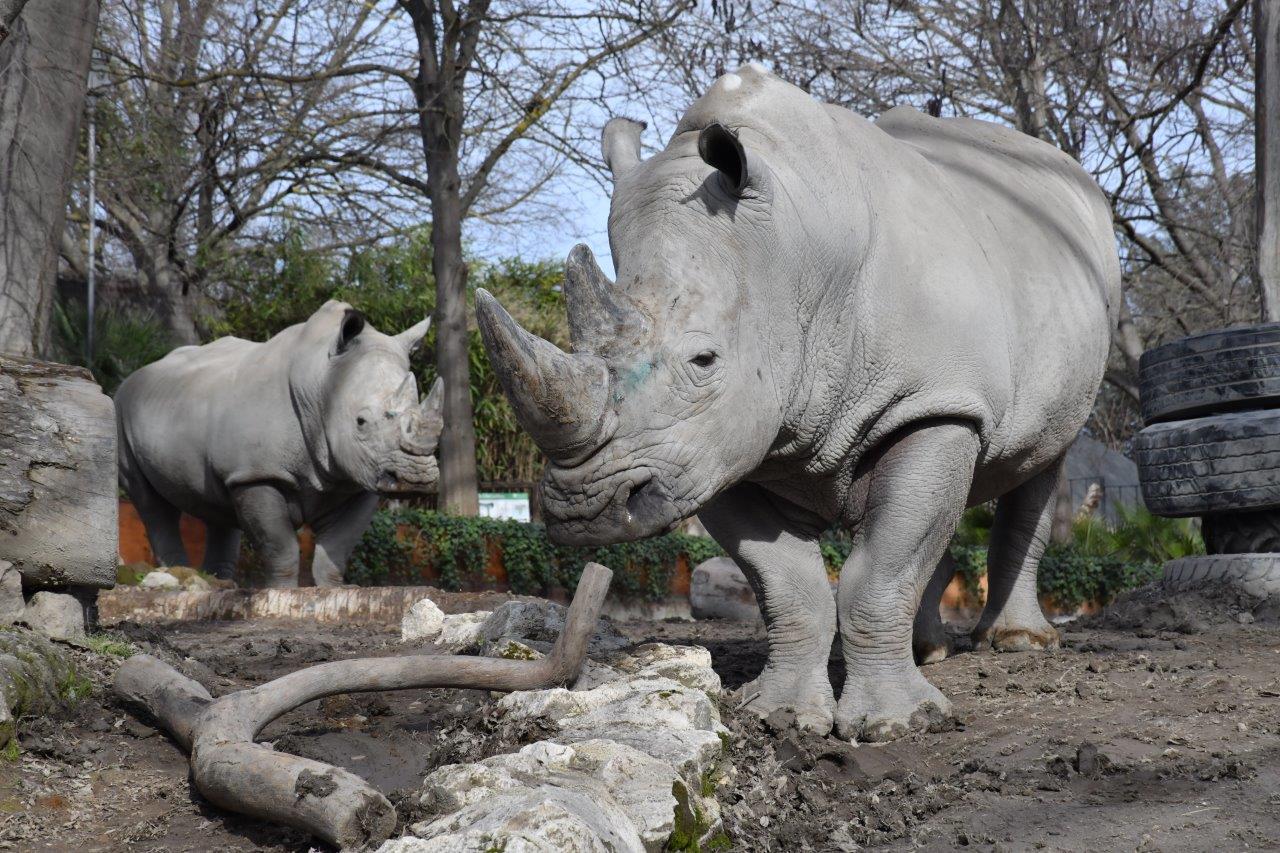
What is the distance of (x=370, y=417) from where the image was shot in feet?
28.3

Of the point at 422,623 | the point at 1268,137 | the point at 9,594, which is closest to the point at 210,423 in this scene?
the point at 422,623

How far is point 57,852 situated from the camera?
9.58 feet

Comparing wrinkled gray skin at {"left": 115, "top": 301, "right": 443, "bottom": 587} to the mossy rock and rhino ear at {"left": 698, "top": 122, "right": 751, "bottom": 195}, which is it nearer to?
the mossy rock

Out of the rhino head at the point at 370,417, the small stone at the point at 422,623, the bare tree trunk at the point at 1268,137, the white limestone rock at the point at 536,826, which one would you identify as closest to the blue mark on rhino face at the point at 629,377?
the white limestone rock at the point at 536,826

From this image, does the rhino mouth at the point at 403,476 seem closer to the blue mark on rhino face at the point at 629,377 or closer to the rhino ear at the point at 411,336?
the rhino ear at the point at 411,336

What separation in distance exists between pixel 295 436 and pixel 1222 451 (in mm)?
5517

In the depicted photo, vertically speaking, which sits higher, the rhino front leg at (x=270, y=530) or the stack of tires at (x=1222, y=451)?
the stack of tires at (x=1222, y=451)

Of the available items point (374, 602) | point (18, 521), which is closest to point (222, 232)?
point (374, 602)

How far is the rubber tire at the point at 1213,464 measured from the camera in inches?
249

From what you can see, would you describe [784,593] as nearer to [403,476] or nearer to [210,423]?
[403,476]

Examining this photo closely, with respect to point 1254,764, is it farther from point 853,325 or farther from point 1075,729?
point 853,325

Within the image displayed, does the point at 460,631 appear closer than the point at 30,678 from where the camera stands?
No

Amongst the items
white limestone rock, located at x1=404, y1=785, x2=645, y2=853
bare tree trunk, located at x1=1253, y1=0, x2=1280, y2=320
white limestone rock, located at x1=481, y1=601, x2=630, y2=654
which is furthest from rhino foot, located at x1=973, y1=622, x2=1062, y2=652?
bare tree trunk, located at x1=1253, y1=0, x2=1280, y2=320

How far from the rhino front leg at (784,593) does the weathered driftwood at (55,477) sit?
189 cm
